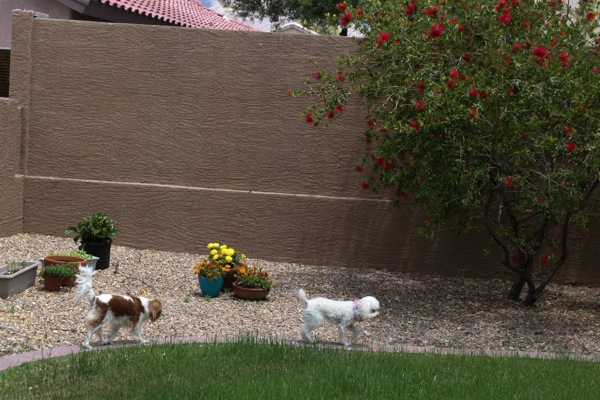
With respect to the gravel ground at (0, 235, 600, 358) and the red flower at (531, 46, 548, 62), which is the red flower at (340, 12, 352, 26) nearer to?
the red flower at (531, 46, 548, 62)

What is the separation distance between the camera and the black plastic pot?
9.50m

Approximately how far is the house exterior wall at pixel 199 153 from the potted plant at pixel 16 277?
2254mm

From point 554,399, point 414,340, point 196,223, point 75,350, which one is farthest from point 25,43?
point 554,399

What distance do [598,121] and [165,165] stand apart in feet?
16.9

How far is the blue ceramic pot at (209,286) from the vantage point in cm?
877

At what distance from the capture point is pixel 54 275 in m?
8.41

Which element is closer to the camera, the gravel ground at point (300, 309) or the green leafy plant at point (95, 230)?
the gravel ground at point (300, 309)

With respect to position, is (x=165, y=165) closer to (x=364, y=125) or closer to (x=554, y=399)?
(x=364, y=125)

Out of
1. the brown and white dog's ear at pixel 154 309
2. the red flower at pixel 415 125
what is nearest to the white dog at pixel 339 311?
the brown and white dog's ear at pixel 154 309

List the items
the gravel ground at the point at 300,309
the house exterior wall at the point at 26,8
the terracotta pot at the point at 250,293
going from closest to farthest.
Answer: the gravel ground at the point at 300,309 < the terracotta pot at the point at 250,293 < the house exterior wall at the point at 26,8

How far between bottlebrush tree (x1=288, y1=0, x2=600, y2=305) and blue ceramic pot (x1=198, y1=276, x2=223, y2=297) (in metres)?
1.92

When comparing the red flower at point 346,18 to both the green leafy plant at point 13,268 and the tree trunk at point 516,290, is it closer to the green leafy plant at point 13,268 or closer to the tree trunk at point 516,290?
the tree trunk at point 516,290

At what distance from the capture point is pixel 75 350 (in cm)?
660

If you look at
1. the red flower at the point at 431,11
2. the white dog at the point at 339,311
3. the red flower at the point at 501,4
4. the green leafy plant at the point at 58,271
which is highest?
the red flower at the point at 501,4
